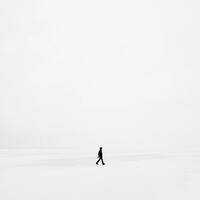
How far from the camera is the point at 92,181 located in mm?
15164

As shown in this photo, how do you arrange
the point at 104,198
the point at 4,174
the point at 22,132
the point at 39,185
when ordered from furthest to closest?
the point at 22,132
the point at 4,174
the point at 39,185
the point at 104,198

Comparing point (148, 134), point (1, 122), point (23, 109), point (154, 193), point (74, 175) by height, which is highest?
point (23, 109)

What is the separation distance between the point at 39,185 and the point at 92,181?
288cm

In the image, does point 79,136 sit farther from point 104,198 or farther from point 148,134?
point 104,198

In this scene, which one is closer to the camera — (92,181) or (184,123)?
(92,181)

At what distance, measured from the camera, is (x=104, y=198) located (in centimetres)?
1155

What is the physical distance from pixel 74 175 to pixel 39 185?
3698mm

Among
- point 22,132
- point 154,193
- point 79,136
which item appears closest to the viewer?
point 154,193

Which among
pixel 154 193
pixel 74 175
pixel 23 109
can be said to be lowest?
pixel 154 193

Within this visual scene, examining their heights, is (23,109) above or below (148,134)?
above

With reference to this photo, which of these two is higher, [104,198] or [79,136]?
[79,136]

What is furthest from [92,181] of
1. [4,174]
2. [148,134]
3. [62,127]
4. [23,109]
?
[23,109]

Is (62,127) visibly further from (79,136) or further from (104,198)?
(104,198)

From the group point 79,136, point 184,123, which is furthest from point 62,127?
point 184,123
